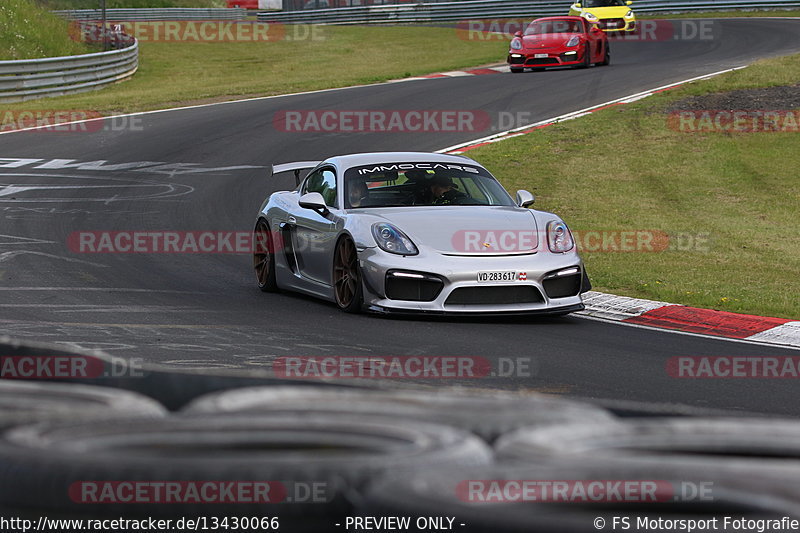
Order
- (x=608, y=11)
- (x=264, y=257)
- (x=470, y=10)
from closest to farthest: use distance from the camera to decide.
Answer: (x=264, y=257)
(x=608, y=11)
(x=470, y=10)

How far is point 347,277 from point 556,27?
2320 cm

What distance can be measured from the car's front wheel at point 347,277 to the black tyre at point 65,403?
6.34 meters

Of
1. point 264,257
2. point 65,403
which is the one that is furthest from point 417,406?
point 264,257

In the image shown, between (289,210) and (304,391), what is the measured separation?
8.21 meters

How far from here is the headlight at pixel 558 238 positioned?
9.92 m

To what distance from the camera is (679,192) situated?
59.5ft

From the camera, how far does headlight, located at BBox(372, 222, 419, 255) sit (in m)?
9.64

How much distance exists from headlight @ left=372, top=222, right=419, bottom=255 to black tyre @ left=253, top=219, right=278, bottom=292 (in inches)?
70.5
